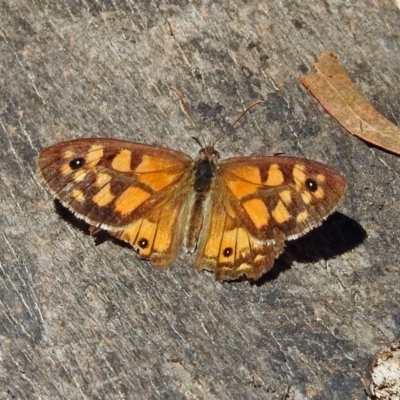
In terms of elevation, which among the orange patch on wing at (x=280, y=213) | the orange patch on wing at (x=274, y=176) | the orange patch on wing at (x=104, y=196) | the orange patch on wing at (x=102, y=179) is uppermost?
the orange patch on wing at (x=274, y=176)

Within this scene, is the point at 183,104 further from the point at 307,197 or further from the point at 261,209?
the point at 307,197

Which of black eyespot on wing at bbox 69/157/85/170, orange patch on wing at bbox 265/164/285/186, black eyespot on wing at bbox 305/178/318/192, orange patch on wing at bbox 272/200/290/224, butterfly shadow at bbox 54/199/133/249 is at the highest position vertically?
black eyespot on wing at bbox 305/178/318/192

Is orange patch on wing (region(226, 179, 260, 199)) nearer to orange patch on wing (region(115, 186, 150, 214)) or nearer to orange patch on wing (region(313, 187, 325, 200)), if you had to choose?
orange patch on wing (region(313, 187, 325, 200))

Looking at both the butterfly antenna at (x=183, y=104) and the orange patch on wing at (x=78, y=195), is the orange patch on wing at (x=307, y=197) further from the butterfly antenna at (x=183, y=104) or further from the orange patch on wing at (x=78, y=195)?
the orange patch on wing at (x=78, y=195)

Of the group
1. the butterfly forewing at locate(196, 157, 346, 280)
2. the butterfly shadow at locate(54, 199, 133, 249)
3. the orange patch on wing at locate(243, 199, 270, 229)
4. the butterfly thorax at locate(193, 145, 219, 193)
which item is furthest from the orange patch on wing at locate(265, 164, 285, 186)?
the butterfly shadow at locate(54, 199, 133, 249)

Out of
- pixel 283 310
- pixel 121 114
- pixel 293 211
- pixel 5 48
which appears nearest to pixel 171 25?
pixel 121 114

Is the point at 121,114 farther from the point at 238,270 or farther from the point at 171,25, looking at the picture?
the point at 238,270

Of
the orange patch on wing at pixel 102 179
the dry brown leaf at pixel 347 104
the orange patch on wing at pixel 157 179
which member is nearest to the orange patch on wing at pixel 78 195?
the orange patch on wing at pixel 102 179
